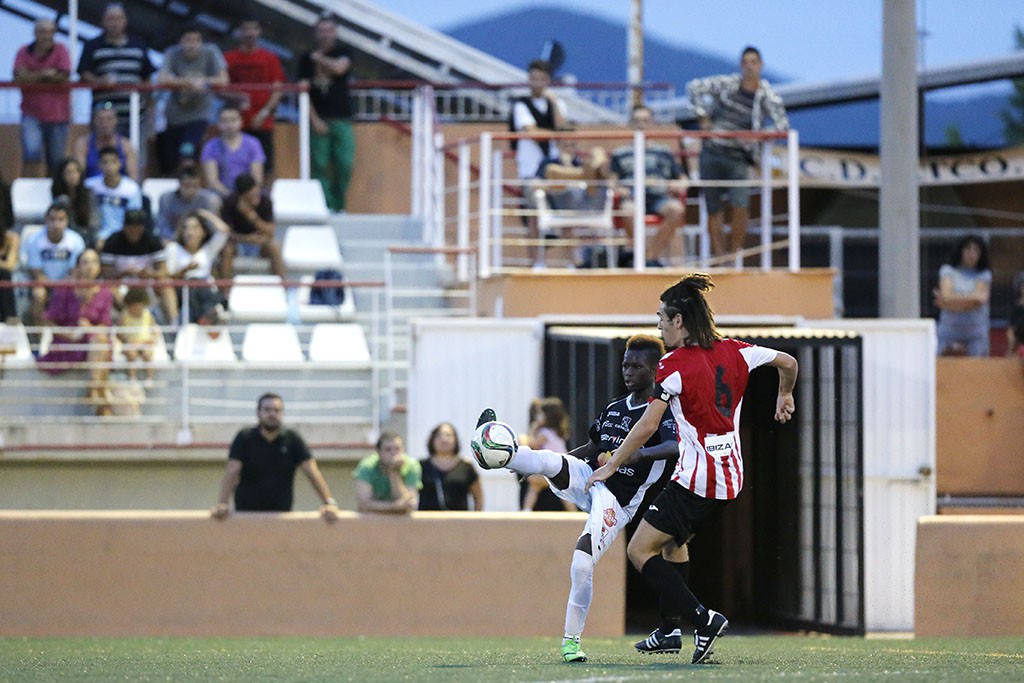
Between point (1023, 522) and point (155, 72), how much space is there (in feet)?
34.9

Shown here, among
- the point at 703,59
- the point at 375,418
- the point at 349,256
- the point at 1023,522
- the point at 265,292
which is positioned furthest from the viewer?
the point at 703,59

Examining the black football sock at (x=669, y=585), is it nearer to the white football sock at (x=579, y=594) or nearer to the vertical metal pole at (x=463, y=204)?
the white football sock at (x=579, y=594)

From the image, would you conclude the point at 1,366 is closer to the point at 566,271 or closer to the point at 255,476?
the point at 255,476

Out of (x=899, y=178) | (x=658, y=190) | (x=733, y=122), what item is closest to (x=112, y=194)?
(x=658, y=190)

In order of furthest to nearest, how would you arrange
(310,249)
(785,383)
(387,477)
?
(310,249) < (387,477) < (785,383)

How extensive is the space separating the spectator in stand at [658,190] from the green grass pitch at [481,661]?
4.71m

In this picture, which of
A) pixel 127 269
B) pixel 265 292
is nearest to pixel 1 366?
pixel 127 269

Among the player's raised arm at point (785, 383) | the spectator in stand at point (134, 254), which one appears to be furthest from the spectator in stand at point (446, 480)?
the player's raised arm at point (785, 383)

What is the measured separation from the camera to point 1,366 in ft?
47.8

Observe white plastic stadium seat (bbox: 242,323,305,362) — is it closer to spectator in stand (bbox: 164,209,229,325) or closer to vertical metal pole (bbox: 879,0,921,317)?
spectator in stand (bbox: 164,209,229,325)

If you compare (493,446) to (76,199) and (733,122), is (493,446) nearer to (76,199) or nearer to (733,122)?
(733,122)

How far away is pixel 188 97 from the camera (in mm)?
17672

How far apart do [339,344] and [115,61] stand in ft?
14.8

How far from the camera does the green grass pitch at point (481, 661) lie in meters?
7.20
